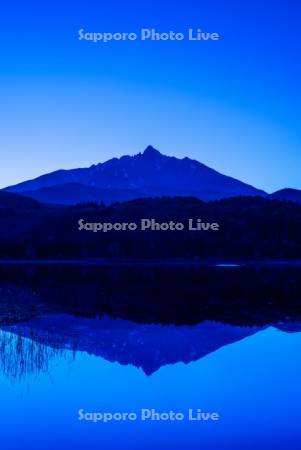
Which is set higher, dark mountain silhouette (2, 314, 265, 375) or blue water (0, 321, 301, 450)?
dark mountain silhouette (2, 314, 265, 375)

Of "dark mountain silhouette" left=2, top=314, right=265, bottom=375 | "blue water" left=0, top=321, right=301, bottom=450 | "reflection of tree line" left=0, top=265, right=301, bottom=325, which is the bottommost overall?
"blue water" left=0, top=321, right=301, bottom=450

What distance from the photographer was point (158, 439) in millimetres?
16781

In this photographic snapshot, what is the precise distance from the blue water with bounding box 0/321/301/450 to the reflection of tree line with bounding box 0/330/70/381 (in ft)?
0.13

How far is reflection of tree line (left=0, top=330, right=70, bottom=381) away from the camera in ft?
78.2

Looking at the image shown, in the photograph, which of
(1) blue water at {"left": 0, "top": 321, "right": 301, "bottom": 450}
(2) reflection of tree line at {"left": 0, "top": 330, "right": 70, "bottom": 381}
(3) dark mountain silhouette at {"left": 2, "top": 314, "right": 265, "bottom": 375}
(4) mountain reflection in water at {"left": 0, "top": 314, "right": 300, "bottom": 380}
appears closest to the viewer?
(1) blue water at {"left": 0, "top": 321, "right": 301, "bottom": 450}

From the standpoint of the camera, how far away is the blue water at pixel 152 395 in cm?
1692

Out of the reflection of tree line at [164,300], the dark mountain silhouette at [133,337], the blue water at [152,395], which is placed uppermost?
the reflection of tree line at [164,300]

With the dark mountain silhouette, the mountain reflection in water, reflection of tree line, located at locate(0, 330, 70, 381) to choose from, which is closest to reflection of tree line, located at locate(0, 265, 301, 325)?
the dark mountain silhouette

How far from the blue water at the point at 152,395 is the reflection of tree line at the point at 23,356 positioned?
4cm

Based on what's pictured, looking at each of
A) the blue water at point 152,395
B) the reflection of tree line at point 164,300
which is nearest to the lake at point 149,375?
the blue water at point 152,395

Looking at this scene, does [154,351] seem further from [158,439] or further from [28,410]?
[158,439]

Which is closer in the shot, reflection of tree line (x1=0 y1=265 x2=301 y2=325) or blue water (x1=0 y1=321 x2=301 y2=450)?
blue water (x1=0 y1=321 x2=301 y2=450)

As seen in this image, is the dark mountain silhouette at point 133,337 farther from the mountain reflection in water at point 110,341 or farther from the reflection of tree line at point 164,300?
the reflection of tree line at point 164,300

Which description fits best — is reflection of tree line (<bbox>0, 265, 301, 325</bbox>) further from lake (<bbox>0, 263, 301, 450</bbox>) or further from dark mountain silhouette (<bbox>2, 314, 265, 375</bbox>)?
dark mountain silhouette (<bbox>2, 314, 265, 375</bbox>)
